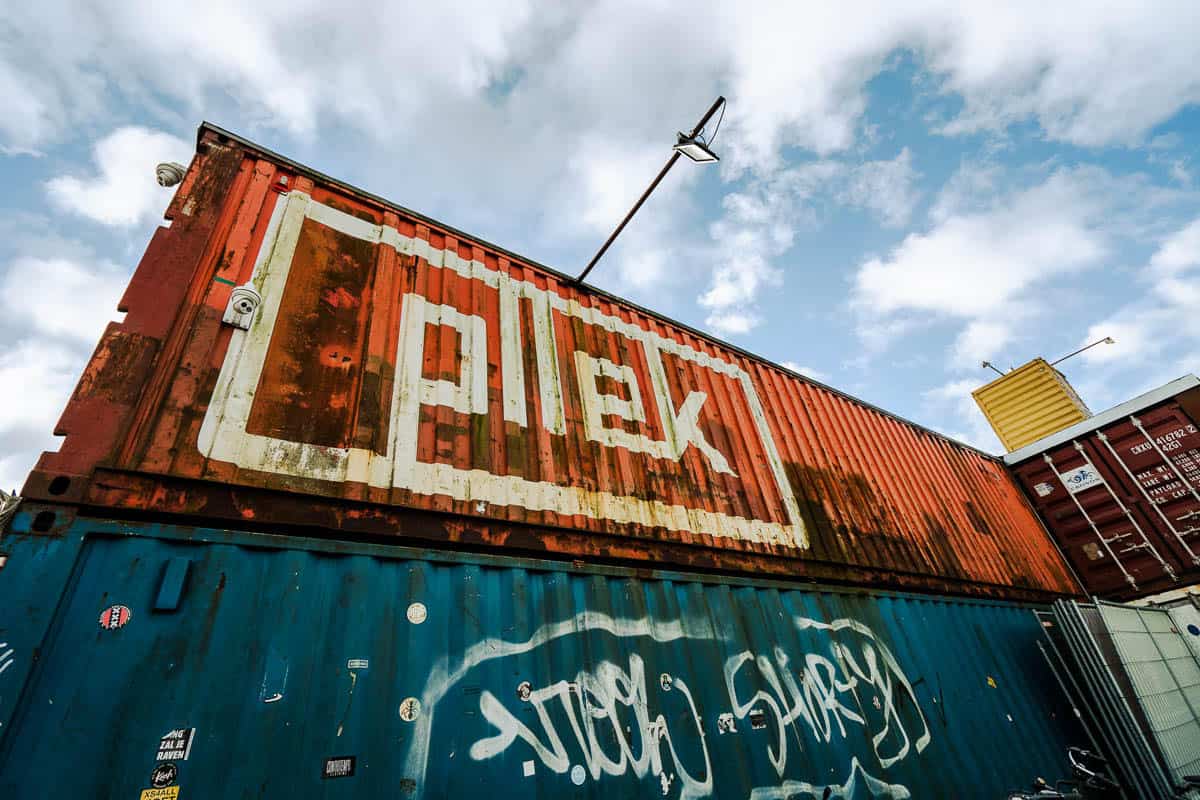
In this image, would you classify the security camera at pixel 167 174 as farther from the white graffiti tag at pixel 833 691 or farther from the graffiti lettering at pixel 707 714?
the white graffiti tag at pixel 833 691

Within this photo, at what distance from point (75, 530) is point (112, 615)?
0.41m

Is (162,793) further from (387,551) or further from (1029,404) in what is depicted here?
(1029,404)

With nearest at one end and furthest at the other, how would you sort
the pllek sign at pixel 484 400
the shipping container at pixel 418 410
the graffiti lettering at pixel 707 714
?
the shipping container at pixel 418 410 → the graffiti lettering at pixel 707 714 → the pllek sign at pixel 484 400

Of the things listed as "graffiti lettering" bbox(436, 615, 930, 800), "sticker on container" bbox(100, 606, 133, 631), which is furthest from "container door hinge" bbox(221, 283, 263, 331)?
"graffiti lettering" bbox(436, 615, 930, 800)

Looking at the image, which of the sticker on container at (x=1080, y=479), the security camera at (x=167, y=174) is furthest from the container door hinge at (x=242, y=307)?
the sticker on container at (x=1080, y=479)

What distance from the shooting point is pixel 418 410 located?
346cm

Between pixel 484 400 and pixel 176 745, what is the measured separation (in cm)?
243

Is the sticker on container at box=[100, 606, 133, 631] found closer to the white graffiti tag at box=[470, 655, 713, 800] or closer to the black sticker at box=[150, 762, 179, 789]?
the black sticker at box=[150, 762, 179, 789]

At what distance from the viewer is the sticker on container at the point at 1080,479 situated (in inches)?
347

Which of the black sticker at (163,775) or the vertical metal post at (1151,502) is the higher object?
the vertical metal post at (1151,502)

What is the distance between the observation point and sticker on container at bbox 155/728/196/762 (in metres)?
2.01

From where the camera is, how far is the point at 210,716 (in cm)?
213

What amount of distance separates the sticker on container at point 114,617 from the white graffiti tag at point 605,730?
166 cm

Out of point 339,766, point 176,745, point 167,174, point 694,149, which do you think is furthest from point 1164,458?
point 167,174
